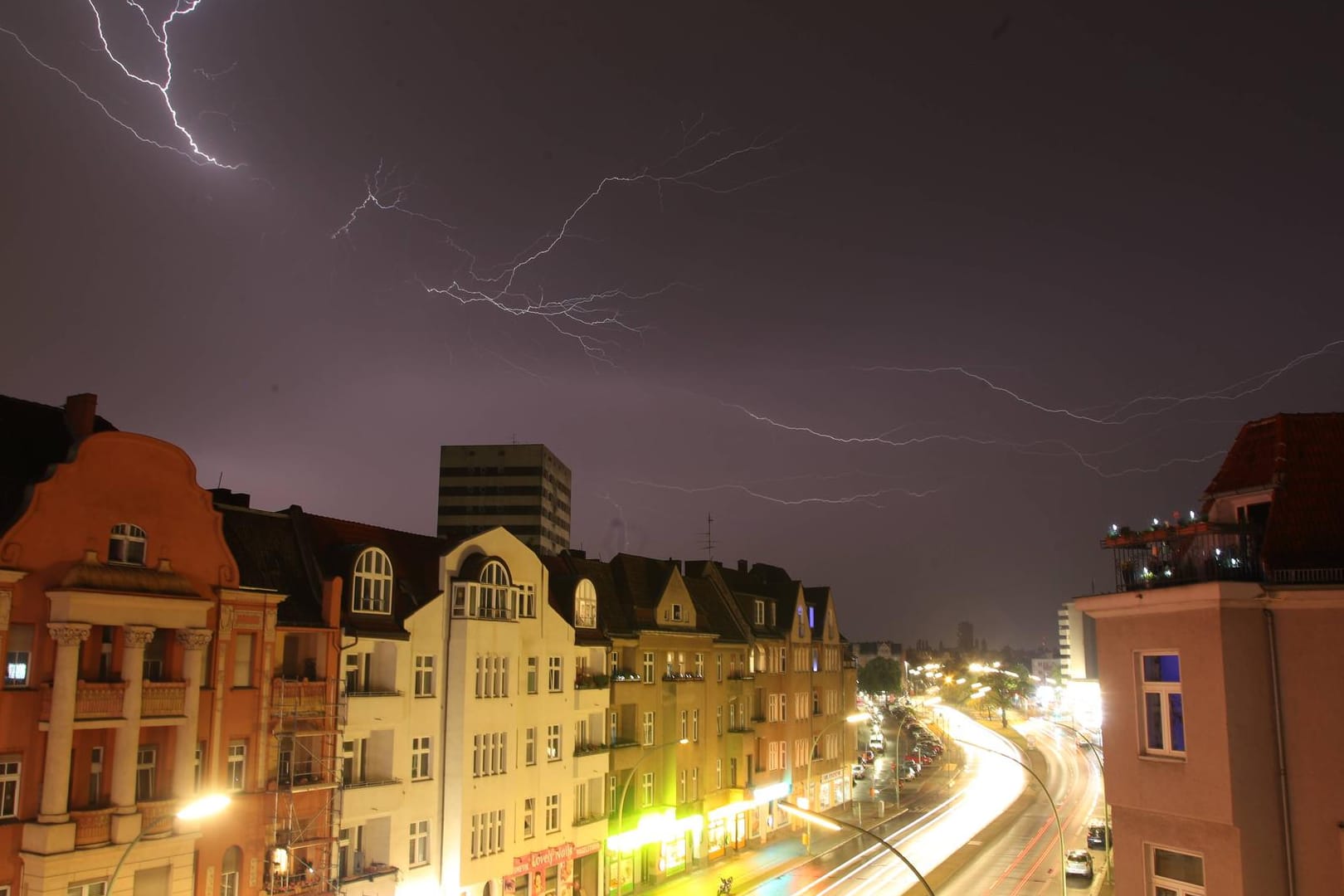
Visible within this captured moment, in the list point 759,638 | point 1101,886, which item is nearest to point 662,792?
point 759,638

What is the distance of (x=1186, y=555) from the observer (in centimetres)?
2017

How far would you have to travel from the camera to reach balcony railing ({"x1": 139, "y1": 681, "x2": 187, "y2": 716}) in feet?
101

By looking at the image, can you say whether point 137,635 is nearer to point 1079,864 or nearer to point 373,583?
point 373,583

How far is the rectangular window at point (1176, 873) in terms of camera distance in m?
18.6

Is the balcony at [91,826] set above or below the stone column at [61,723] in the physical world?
below

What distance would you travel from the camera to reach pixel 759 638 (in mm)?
73062

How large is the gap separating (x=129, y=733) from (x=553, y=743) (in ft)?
71.4

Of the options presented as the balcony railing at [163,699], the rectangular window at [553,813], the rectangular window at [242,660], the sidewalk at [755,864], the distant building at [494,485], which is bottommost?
the sidewalk at [755,864]

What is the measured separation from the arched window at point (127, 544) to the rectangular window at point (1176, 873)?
28.3 metres

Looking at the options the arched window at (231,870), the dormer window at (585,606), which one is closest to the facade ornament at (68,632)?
the arched window at (231,870)

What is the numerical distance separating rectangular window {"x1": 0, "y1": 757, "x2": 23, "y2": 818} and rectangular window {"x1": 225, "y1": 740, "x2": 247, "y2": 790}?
6336mm

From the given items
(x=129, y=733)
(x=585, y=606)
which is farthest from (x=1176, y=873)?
(x=585, y=606)

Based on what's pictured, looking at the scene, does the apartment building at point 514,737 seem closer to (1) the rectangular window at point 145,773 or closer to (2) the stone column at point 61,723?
(1) the rectangular window at point 145,773

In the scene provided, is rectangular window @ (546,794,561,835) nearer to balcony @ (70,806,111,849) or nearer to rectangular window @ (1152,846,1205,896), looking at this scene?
balcony @ (70,806,111,849)
